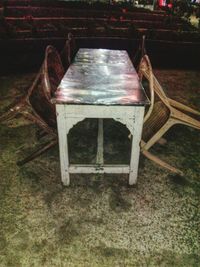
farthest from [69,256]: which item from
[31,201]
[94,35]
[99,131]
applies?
[94,35]

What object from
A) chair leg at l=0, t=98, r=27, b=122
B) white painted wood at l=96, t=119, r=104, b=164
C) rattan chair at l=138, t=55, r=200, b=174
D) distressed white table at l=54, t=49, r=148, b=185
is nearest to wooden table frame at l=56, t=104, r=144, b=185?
distressed white table at l=54, t=49, r=148, b=185

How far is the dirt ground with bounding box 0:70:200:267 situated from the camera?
6.08 ft

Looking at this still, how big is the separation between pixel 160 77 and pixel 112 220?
13.6ft

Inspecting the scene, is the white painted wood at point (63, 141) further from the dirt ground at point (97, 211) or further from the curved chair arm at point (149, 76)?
the curved chair arm at point (149, 76)

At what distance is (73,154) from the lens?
297 centimetres

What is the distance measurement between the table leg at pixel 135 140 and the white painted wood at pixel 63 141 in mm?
583

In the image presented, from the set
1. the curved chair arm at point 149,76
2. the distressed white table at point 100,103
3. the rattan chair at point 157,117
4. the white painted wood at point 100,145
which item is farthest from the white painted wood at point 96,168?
the curved chair arm at point 149,76

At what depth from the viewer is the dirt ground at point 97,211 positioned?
6.08 feet

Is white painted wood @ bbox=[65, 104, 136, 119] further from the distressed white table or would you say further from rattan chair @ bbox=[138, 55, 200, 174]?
rattan chair @ bbox=[138, 55, 200, 174]

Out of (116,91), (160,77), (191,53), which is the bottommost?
(160,77)

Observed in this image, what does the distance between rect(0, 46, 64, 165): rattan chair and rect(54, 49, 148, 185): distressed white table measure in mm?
213

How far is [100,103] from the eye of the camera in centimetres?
197

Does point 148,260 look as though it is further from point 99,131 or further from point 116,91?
point 99,131

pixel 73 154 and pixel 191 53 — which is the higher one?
pixel 191 53
